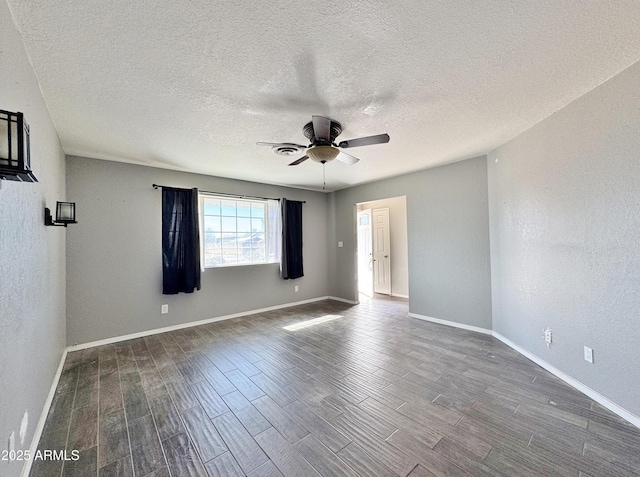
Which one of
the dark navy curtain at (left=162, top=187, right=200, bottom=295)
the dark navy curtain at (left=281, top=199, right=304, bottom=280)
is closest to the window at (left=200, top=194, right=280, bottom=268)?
the dark navy curtain at (left=281, top=199, right=304, bottom=280)

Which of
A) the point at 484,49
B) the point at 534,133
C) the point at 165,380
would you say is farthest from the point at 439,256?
the point at 165,380

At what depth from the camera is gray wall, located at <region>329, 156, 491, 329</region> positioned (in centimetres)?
355

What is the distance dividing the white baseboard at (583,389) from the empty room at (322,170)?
0.01m

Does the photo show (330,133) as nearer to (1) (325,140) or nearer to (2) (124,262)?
(1) (325,140)

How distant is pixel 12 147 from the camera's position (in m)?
1.03

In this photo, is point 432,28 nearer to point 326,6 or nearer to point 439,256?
point 326,6

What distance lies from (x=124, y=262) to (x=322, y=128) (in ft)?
10.7

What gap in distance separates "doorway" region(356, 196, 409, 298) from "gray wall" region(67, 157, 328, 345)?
3.10 metres

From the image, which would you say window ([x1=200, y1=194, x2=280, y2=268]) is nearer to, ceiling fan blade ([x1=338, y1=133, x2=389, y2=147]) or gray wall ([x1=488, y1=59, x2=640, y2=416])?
ceiling fan blade ([x1=338, y1=133, x2=389, y2=147])

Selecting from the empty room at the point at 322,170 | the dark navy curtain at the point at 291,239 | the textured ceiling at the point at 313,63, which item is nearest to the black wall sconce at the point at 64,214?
the empty room at the point at 322,170

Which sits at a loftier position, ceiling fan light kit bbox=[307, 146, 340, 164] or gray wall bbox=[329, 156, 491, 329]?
ceiling fan light kit bbox=[307, 146, 340, 164]

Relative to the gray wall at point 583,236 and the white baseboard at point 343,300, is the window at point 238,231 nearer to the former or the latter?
the white baseboard at point 343,300

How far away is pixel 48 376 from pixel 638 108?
15.8 feet

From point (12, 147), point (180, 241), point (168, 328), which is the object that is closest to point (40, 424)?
point (12, 147)
